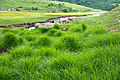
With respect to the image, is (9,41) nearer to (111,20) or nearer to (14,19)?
(111,20)

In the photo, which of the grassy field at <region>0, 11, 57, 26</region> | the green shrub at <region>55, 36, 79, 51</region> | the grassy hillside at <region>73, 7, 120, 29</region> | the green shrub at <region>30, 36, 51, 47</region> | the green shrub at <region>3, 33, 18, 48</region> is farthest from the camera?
the grassy field at <region>0, 11, 57, 26</region>

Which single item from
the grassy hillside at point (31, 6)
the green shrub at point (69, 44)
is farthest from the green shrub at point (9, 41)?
the grassy hillside at point (31, 6)

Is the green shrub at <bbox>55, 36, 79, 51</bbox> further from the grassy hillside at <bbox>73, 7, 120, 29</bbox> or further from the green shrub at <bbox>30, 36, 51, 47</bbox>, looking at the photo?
the grassy hillside at <bbox>73, 7, 120, 29</bbox>

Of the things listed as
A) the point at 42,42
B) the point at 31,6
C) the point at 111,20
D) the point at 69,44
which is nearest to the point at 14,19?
the point at 42,42

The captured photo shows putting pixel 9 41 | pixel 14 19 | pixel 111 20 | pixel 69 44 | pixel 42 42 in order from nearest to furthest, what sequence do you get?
pixel 69 44, pixel 42 42, pixel 9 41, pixel 111 20, pixel 14 19

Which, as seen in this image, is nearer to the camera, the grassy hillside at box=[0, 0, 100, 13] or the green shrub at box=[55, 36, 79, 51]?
the green shrub at box=[55, 36, 79, 51]

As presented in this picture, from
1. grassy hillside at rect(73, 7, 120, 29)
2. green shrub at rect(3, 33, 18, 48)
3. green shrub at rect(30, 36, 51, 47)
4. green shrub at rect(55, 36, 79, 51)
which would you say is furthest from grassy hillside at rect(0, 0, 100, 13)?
green shrub at rect(55, 36, 79, 51)

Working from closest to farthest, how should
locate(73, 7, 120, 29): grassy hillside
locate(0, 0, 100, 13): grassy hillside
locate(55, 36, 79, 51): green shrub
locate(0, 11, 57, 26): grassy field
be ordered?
locate(55, 36, 79, 51): green shrub
locate(73, 7, 120, 29): grassy hillside
locate(0, 11, 57, 26): grassy field
locate(0, 0, 100, 13): grassy hillside

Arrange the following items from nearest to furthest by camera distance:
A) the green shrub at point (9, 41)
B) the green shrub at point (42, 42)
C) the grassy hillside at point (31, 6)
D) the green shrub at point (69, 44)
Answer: the green shrub at point (69, 44), the green shrub at point (42, 42), the green shrub at point (9, 41), the grassy hillside at point (31, 6)

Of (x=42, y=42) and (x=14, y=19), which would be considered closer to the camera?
(x=42, y=42)

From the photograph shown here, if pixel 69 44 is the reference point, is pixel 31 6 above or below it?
above

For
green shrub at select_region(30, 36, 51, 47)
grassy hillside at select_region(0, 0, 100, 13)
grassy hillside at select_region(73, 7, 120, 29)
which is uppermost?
grassy hillside at select_region(0, 0, 100, 13)

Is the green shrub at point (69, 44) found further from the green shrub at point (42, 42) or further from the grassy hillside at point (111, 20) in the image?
the grassy hillside at point (111, 20)

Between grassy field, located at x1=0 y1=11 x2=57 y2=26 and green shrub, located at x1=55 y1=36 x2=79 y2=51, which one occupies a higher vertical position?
grassy field, located at x1=0 y1=11 x2=57 y2=26
